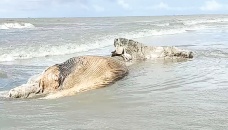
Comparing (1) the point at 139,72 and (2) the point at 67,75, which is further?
(1) the point at 139,72

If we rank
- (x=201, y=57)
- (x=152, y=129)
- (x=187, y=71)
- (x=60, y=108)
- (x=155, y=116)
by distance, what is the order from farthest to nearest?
1. (x=201, y=57)
2. (x=187, y=71)
3. (x=60, y=108)
4. (x=155, y=116)
5. (x=152, y=129)

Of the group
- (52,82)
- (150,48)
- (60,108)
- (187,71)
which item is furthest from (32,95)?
(150,48)

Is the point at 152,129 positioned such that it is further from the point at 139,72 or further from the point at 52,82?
the point at 139,72

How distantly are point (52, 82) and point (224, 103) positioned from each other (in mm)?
2653

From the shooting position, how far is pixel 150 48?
1066cm

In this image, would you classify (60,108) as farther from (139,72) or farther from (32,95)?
(139,72)

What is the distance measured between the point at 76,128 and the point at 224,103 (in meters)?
2.03

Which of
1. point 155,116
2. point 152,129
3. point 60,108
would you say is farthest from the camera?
point 60,108

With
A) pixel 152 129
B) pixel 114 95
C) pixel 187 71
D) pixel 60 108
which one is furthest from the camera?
pixel 187 71

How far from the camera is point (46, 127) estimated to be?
3912 mm

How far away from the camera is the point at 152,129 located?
3.80 m

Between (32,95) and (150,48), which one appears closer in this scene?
(32,95)

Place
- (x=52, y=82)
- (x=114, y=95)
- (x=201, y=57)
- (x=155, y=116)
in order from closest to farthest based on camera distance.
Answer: (x=155, y=116), (x=114, y=95), (x=52, y=82), (x=201, y=57)

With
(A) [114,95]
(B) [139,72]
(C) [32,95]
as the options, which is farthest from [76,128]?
(B) [139,72]
